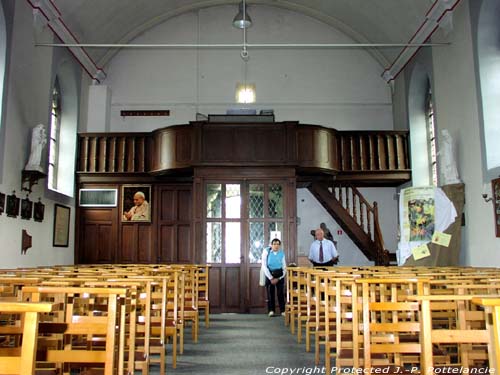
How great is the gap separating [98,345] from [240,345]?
9.66ft

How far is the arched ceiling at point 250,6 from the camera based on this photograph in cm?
1234

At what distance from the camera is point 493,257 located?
902 cm

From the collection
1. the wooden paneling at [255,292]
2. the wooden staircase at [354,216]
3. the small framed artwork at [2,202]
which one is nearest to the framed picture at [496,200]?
the wooden staircase at [354,216]

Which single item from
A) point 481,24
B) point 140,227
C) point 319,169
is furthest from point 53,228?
point 481,24

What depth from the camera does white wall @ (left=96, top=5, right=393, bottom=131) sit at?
15.2m

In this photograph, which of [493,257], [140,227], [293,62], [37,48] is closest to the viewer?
[493,257]

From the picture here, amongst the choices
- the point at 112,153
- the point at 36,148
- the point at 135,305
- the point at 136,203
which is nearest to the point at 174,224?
the point at 136,203

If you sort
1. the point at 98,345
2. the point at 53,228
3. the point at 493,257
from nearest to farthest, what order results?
the point at 98,345, the point at 493,257, the point at 53,228

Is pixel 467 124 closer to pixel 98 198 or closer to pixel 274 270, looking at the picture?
pixel 274 270

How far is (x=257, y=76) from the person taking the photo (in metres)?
15.5

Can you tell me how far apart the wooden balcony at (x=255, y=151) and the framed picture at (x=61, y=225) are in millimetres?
1201

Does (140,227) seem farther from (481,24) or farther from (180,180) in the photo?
(481,24)

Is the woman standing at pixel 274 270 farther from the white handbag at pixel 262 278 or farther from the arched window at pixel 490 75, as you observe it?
the arched window at pixel 490 75

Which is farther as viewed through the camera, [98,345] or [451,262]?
[451,262]
